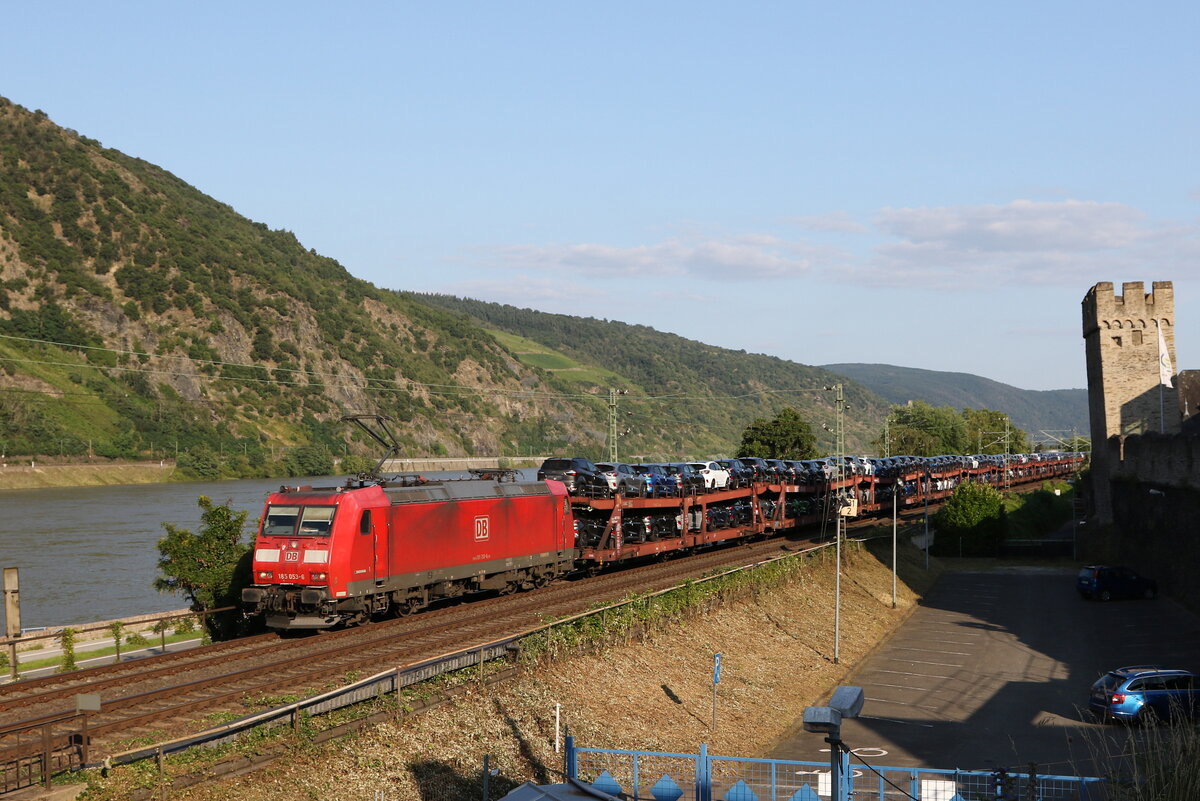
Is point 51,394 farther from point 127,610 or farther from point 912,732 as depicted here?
point 912,732

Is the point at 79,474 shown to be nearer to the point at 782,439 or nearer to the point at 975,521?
the point at 782,439

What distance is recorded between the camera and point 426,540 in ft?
91.7

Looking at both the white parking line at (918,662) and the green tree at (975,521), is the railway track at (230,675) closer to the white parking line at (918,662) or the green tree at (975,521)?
the white parking line at (918,662)

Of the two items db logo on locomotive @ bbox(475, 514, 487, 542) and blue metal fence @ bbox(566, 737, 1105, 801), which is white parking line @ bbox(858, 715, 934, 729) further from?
db logo on locomotive @ bbox(475, 514, 487, 542)

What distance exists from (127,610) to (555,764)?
130ft

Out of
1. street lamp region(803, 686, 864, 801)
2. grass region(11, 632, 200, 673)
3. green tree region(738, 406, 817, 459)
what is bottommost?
grass region(11, 632, 200, 673)

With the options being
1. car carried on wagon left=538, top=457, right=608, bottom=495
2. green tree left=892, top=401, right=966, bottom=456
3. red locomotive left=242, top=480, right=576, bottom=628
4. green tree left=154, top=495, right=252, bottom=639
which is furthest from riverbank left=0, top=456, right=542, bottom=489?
red locomotive left=242, top=480, right=576, bottom=628

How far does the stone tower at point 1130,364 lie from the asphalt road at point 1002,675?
16369 millimetres

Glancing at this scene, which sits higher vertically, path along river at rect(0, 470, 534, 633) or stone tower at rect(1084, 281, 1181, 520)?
stone tower at rect(1084, 281, 1181, 520)

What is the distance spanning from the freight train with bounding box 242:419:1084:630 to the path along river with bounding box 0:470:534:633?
7716 mm

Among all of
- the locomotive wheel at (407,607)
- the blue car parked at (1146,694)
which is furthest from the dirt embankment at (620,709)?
the blue car parked at (1146,694)

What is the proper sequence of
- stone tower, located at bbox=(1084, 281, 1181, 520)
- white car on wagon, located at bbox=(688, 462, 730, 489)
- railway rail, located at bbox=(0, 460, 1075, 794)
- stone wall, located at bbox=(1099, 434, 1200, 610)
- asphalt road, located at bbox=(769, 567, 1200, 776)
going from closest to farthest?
railway rail, located at bbox=(0, 460, 1075, 794) < asphalt road, located at bbox=(769, 567, 1200, 776) < stone wall, located at bbox=(1099, 434, 1200, 610) < white car on wagon, located at bbox=(688, 462, 730, 489) < stone tower, located at bbox=(1084, 281, 1181, 520)

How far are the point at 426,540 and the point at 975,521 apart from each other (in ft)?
170

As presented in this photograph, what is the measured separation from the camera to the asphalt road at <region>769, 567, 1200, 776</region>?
25.3m
